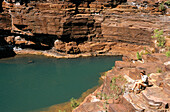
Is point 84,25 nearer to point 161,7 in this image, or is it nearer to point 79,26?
point 79,26

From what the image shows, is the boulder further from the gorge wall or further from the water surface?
the water surface

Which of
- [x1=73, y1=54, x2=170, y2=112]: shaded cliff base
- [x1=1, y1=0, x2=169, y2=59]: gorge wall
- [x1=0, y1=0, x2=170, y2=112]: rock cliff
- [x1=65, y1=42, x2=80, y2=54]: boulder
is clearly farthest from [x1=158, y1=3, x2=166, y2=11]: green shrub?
[x1=73, y1=54, x2=170, y2=112]: shaded cliff base

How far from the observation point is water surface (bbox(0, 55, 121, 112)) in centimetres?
1642

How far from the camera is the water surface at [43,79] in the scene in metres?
16.4

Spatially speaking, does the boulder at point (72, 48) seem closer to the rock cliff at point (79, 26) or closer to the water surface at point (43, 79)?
the rock cliff at point (79, 26)

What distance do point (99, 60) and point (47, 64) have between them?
8.39m

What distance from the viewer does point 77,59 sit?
2764cm

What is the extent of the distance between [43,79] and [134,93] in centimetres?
1405

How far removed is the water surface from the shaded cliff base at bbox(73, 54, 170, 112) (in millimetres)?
5520

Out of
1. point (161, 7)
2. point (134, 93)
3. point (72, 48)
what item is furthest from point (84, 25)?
point (134, 93)

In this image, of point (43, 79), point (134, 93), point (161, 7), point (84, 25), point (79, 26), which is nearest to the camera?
point (134, 93)

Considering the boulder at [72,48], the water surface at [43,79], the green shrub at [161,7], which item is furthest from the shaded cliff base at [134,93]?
the green shrub at [161,7]

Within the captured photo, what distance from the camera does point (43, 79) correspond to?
20.9 metres

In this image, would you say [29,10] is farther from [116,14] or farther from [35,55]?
[116,14]
